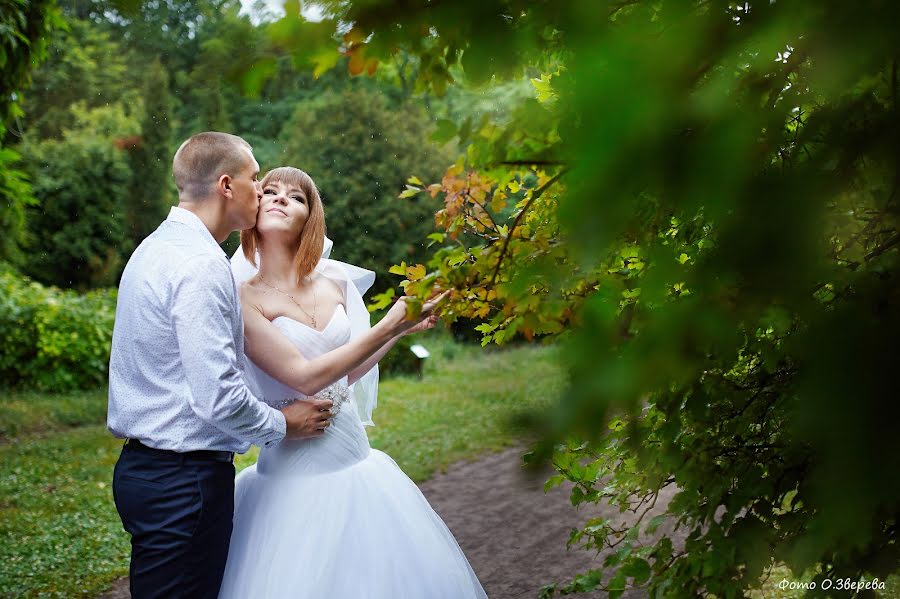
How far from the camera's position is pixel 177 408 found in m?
2.70

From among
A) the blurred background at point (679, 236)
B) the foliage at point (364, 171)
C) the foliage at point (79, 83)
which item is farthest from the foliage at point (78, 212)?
the blurred background at point (679, 236)

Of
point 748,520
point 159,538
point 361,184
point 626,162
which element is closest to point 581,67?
point 626,162

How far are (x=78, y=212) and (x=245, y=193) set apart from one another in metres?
18.8

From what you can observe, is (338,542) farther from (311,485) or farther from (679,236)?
(679,236)

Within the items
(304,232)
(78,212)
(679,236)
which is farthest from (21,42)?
(78,212)

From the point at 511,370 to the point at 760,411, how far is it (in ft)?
47.9

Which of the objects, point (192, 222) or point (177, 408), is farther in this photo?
point (192, 222)

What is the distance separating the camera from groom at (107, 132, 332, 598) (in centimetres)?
263

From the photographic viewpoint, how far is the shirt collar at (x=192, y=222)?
2859 mm

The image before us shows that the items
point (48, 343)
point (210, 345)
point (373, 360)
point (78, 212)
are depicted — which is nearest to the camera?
point (210, 345)

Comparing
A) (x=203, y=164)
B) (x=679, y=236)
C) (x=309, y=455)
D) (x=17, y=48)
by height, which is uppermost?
(x=17, y=48)

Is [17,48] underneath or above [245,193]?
above

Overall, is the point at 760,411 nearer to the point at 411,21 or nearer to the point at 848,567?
the point at 848,567

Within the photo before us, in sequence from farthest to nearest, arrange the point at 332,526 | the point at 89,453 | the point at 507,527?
1. the point at 89,453
2. the point at 507,527
3. the point at 332,526
